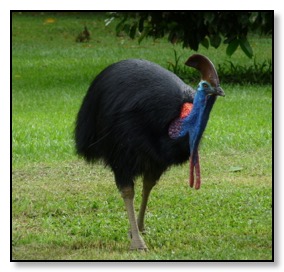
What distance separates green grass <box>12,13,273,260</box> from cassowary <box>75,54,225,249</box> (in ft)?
1.75

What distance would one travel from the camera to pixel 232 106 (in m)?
10.6

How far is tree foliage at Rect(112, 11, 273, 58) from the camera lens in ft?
32.5

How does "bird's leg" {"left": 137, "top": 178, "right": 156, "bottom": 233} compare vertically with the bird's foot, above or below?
above

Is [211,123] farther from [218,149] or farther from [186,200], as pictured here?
[186,200]

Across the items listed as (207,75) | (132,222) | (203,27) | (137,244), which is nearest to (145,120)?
(207,75)

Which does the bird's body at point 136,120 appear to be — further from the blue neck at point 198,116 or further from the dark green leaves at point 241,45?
the dark green leaves at point 241,45

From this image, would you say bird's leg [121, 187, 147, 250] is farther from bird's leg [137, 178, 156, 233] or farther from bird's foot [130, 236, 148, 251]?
bird's leg [137, 178, 156, 233]

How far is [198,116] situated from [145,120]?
364 mm

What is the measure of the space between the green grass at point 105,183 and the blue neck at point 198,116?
73 cm

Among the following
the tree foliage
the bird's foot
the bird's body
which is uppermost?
the tree foliage

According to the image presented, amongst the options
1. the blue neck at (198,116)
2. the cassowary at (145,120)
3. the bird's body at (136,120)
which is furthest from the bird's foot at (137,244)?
the blue neck at (198,116)

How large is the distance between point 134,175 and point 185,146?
0.42 meters

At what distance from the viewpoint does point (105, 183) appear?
25.9 ft

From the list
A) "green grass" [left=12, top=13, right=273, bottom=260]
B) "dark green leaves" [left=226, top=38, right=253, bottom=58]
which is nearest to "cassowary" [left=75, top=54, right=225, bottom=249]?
"green grass" [left=12, top=13, right=273, bottom=260]
